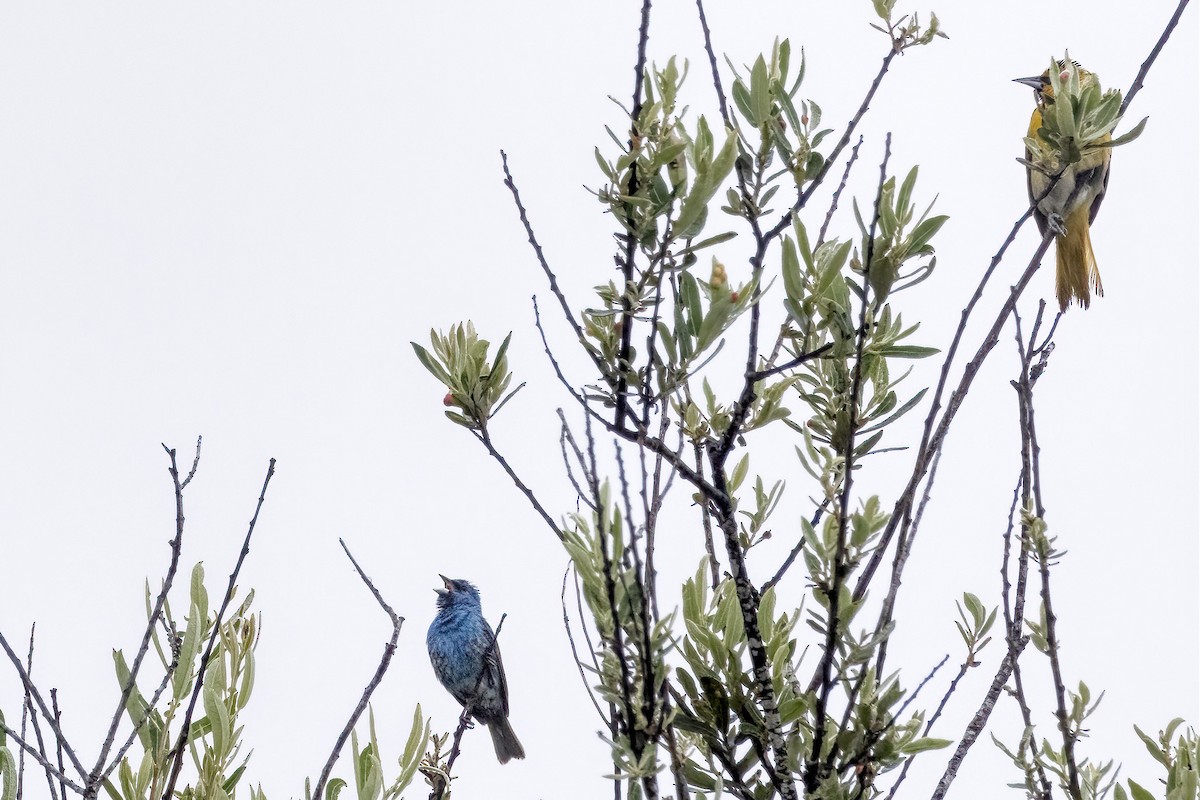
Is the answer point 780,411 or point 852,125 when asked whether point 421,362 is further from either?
point 852,125

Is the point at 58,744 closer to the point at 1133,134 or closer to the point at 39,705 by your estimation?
the point at 39,705

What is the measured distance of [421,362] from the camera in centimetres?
275

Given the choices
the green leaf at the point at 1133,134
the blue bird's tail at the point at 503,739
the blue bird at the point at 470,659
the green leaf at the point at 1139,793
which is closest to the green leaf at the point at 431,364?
the green leaf at the point at 1133,134

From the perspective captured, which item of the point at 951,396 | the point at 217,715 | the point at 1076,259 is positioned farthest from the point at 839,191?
the point at 1076,259

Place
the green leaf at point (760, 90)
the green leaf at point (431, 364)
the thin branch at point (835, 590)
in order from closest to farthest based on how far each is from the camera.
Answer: the thin branch at point (835, 590) < the green leaf at point (760, 90) < the green leaf at point (431, 364)

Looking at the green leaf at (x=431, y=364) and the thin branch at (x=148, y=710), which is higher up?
the green leaf at (x=431, y=364)

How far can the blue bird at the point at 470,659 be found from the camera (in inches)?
410

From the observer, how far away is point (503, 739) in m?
10.9

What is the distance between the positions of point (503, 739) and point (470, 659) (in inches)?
39.2

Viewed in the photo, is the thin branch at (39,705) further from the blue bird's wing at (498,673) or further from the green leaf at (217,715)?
the blue bird's wing at (498,673)

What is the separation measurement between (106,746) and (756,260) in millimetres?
1497

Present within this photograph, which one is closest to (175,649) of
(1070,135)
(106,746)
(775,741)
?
(106,746)

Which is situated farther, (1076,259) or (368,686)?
(1076,259)

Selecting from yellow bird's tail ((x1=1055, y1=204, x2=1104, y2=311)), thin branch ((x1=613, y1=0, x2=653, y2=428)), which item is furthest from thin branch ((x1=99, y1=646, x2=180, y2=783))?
yellow bird's tail ((x1=1055, y1=204, x2=1104, y2=311))
